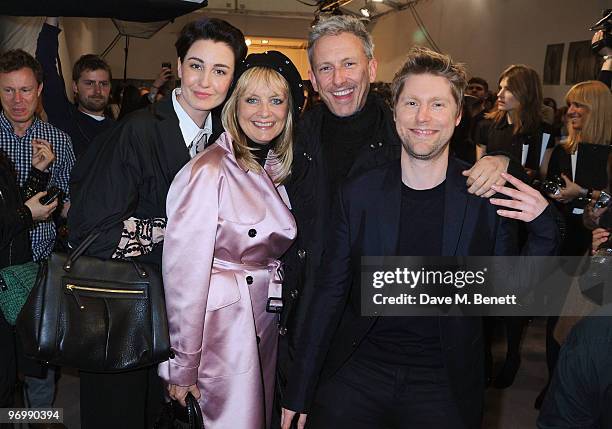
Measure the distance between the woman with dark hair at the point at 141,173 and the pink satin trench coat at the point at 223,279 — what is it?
153 millimetres

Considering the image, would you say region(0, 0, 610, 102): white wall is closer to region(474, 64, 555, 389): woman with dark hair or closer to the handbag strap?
the handbag strap

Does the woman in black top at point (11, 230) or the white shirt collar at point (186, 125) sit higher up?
the white shirt collar at point (186, 125)

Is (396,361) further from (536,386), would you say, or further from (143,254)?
(536,386)

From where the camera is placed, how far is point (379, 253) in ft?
6.99

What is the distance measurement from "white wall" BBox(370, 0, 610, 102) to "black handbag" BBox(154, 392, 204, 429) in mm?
9043

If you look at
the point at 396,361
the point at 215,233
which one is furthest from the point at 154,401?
the point at 396,361

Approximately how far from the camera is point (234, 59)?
2.59 m

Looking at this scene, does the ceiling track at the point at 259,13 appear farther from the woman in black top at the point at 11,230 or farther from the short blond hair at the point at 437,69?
the short blond hair at the point at 437,69

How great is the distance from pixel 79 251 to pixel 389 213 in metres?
1.11

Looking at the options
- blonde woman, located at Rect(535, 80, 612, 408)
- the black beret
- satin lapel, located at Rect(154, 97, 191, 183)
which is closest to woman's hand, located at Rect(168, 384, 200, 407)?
satin lapel, located at Rect(154, 97, 191, 183)

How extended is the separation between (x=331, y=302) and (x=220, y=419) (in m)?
0.69

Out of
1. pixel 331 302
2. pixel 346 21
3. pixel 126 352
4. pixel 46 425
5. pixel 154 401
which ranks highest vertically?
pixel 346 21

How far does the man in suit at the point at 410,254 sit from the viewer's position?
2.01 meters

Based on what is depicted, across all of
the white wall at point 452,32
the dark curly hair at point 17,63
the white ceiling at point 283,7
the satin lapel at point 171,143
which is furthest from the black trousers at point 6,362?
the white ceiling at point 283,7
